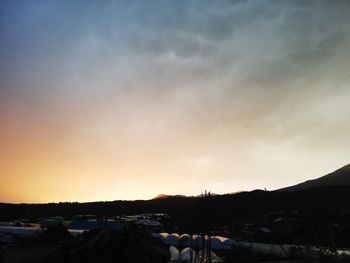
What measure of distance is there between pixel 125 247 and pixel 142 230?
4.84 ft

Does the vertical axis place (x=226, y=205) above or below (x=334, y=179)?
below

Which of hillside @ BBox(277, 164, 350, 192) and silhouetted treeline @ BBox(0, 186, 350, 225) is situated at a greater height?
hillside @ BBox(277, 164, 350, 192)

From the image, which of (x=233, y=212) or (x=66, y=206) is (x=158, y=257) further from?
(x=66, y=206)

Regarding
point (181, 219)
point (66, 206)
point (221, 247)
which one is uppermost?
point (66, 206)

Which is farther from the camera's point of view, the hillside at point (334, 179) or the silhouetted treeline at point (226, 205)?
the hillside at point (334, 179)

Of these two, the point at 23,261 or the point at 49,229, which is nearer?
the point at 23,261

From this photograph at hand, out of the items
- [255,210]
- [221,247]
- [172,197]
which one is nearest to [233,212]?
[255,210]

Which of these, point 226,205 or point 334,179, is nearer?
point 226,205

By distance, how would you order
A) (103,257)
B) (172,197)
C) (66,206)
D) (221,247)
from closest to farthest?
(103,257), (221,247), (172,197), (66,206)

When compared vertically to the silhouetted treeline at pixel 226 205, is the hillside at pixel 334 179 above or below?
above

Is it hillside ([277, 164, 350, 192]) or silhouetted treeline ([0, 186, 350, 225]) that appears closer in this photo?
silhouetted treeline ([0, 186, 350, 225])

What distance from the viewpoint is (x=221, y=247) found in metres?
31.0

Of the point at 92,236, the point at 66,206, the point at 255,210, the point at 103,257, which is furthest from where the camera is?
the point at 66,206

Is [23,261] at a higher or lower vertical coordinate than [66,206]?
lower
